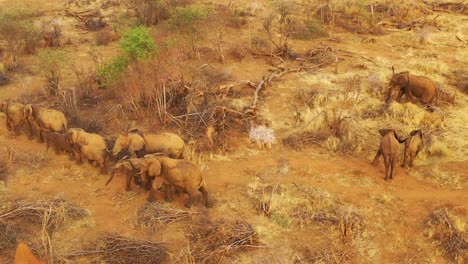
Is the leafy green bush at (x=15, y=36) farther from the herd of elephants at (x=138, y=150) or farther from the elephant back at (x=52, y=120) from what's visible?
the elephant back at (x=52, y=120)

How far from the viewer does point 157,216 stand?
25.5 ft

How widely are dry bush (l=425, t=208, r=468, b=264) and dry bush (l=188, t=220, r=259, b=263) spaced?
292cm

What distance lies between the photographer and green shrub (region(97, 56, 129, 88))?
12227 mm

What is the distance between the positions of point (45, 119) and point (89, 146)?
165cm

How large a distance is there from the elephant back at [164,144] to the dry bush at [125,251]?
7.55 ft

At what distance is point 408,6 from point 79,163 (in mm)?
15491

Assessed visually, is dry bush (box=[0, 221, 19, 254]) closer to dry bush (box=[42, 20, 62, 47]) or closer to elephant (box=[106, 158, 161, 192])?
elephant (box=[106, 158, 161, 192])

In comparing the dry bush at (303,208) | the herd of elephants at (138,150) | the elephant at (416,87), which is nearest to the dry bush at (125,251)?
the herd of elephants at (138,150)

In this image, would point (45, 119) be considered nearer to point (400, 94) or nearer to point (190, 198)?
point (190, 198)

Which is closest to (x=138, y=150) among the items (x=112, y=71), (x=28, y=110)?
(x=28, y=110)

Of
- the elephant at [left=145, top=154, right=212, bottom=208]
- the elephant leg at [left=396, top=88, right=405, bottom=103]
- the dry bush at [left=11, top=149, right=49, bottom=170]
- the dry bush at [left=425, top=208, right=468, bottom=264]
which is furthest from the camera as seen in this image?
the elephant leg at [left=396, top=88, right=405, bottom=103]

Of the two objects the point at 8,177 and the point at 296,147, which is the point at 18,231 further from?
the point at 296,147

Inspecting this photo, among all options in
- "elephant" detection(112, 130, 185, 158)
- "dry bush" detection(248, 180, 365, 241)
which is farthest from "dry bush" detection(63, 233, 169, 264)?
"elephant" detection(112, 130, 185, 158)

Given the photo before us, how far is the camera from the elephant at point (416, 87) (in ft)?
38.8
